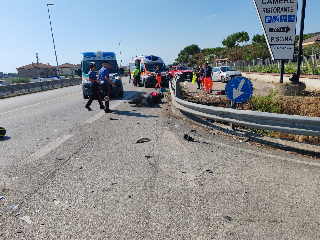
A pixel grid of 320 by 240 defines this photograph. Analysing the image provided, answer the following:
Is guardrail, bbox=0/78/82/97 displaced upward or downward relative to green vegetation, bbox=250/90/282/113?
upward

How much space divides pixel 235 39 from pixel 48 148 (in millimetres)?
118748

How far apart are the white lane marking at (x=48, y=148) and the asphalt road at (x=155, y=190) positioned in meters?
0.02

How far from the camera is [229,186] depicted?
3369 mm

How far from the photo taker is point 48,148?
207 inches

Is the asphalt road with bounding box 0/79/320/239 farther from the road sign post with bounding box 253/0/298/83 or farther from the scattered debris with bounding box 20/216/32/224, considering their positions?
the road sign post with bounding box 253/0/298/83

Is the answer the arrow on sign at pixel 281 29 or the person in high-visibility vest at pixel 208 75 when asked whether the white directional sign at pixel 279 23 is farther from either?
the person in high-visibility vest at pixel 208 75

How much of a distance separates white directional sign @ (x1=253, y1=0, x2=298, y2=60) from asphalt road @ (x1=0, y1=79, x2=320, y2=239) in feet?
26.6

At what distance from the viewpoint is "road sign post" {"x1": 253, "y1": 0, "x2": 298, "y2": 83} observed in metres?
10.7

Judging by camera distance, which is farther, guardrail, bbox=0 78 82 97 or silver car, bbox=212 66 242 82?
silver car, bbox=212 66 242 82

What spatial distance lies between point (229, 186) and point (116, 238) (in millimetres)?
1752

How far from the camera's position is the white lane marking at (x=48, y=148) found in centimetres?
478

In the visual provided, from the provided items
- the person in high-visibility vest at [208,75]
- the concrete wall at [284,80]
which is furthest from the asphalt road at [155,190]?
the concrete wall at [284,80]

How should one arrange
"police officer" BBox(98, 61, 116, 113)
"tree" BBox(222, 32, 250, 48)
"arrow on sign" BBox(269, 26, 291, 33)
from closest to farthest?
"police officer" BBox(98, 61, 116, 113)
"arrow on sign" BBox(269, 26, 291, 33)
"tree" BBox(222, 32, 250, 48)

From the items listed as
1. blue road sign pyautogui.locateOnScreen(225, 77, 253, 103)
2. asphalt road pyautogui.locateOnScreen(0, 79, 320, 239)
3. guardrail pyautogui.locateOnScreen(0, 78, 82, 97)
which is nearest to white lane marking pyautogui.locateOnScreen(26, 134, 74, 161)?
asphalt road pyautogui.locateOnScreen(0, 79, 320, 239)
